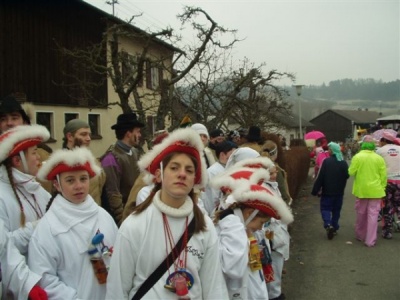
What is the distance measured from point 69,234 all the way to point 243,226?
4.14ft

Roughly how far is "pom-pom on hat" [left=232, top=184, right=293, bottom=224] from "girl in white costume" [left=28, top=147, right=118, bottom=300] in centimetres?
103

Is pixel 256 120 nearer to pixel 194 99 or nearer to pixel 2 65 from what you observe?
pixel 194 99

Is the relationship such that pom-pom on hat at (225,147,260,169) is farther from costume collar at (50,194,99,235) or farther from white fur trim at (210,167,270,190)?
costume collar at (50,194,99,235)

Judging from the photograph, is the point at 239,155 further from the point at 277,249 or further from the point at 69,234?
the point at 69,234

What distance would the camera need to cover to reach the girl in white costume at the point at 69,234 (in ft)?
8.96

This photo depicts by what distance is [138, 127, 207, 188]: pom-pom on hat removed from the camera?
272 cm

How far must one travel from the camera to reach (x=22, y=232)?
291cm

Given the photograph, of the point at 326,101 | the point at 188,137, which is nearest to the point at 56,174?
the point at 188,137

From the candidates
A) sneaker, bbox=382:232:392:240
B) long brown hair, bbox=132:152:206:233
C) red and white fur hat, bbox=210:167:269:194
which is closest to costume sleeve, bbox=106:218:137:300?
long brown hair, bbox=132:152:206:233

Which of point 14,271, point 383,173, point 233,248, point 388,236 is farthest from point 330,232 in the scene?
point 14,271

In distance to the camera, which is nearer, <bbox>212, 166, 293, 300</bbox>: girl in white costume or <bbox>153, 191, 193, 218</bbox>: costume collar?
<bbox>153, 191, 193, 218</bbox>: costume collar

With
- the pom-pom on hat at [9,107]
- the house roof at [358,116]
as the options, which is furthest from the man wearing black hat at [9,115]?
the house roof at [358,116]

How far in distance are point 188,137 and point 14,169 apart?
1.40m

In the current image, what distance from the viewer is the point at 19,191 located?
3.15 metres
